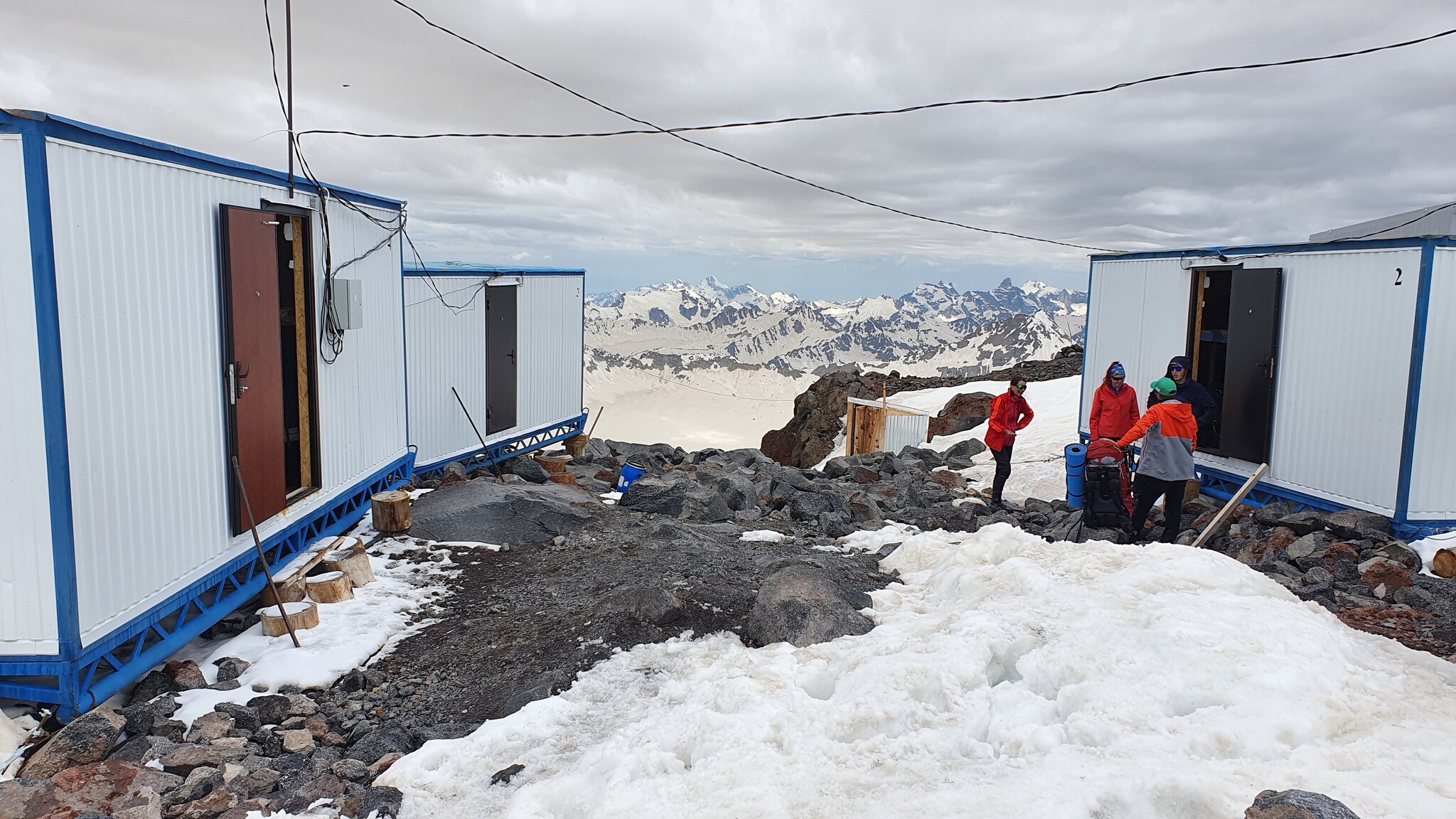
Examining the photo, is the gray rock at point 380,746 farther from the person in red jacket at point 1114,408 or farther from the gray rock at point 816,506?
the person in red jacket at point 1114,408

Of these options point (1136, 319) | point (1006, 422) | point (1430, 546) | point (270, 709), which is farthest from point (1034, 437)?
point (270, 709)

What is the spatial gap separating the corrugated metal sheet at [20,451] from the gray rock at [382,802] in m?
1.99

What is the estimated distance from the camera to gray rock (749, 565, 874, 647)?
6074mm

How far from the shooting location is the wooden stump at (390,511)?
29.0 feet

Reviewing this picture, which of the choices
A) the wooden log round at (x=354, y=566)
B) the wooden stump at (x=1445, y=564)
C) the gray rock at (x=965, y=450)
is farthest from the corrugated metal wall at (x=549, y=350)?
the wooden stump at (x=1445, y=564)

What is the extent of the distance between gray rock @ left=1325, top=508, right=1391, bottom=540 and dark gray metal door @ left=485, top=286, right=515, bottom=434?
10.6 m

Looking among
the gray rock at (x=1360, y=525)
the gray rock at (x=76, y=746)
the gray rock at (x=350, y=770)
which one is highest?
the gray rock at (x=1360, y=525)

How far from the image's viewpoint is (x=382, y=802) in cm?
415

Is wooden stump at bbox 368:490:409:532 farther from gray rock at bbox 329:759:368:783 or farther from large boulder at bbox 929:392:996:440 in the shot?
large boulder at bbox 929:392:996:440

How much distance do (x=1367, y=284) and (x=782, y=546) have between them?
246 inches

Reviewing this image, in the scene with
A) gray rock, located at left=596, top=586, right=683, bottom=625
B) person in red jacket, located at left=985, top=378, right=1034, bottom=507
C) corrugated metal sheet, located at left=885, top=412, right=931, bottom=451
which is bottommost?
corrugated metal sheet, located at left=885, top=412, right=931, bottom=451

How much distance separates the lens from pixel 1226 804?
355cm

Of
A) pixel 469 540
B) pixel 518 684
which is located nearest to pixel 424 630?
pixel 518 684

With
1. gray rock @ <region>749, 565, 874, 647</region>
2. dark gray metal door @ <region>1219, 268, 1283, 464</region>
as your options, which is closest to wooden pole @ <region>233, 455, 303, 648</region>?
gray rock @ <region>749, 565, 874, 647</region>
